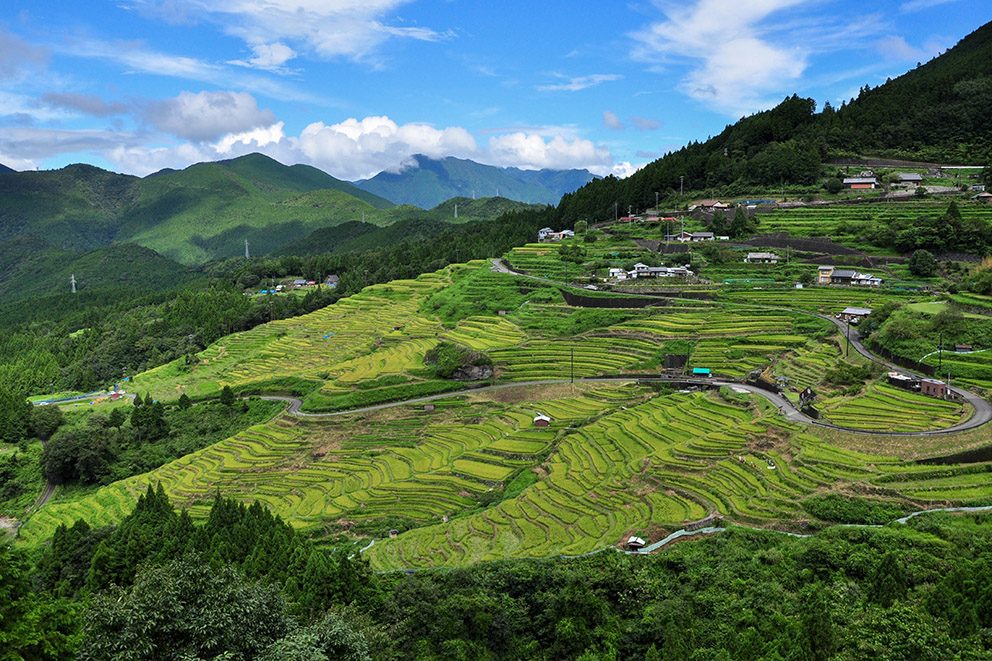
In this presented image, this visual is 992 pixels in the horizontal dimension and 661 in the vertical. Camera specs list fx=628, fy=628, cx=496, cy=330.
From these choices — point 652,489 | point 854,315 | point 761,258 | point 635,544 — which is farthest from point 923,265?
point 635,544

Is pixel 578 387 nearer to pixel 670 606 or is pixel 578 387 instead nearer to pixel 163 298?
pixel 670 606

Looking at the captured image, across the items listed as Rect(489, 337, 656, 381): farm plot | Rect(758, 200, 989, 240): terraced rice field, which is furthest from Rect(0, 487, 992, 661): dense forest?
Rect(758, 200, 989, 240): terraced rice field

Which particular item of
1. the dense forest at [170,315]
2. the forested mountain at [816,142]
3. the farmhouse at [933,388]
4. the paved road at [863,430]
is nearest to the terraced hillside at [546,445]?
the paved road at [863,430]

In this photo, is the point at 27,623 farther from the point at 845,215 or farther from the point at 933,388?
the point at 845,215

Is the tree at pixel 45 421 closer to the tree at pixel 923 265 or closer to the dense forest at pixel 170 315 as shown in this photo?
the dense forest at pixel 170 315

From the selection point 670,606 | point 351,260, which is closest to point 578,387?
point 670,606
